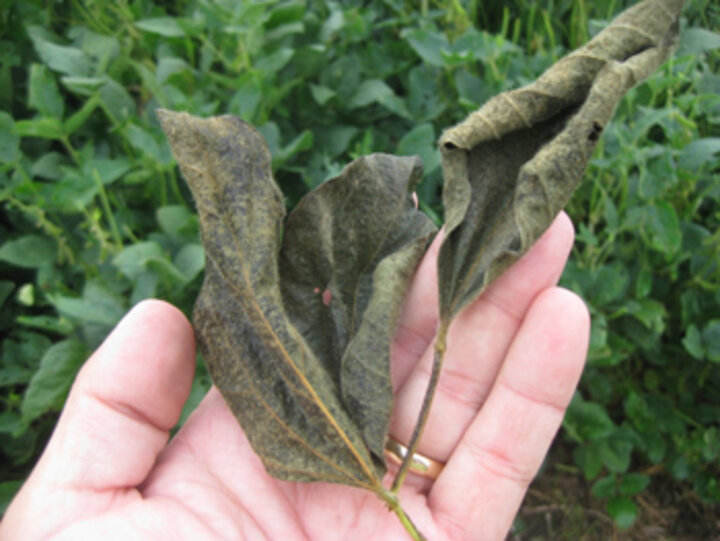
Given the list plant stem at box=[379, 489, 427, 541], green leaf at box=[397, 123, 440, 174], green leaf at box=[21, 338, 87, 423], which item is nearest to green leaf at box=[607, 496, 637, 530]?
plant stem at box=[379, 489, 427, 541]

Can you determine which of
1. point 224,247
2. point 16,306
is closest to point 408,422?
point 224,247

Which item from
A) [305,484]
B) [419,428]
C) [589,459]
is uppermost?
[419,428]

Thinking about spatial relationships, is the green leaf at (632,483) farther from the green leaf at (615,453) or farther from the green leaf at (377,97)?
the green leaf at (377,97)

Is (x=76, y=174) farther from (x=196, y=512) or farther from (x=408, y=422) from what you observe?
(x=408, y=422)

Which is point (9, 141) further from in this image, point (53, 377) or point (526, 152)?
point (526, 152)

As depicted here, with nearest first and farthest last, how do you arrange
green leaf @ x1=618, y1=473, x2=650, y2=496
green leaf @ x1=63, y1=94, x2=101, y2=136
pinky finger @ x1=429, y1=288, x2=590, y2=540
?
pinky finger @ x1=429, y1=288, x2=590, y2=540 < green leaf @ x1=63, y1=94, x2=101, y2=136 < green leaf @ x1=618, y1=473, x2=650, y2=496

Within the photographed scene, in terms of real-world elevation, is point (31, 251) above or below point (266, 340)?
below

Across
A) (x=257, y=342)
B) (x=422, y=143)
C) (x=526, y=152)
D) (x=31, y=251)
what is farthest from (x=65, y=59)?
(x=526, y=152)

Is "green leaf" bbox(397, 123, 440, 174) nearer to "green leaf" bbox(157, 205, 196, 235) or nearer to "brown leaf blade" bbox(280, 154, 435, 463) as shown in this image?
"brown leaf blade" bbox(280, 154, 435, 463)

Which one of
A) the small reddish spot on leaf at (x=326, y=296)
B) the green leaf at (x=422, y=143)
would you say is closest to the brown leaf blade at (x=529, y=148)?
the small reddish spot on leaf at (x=326, y=296)
